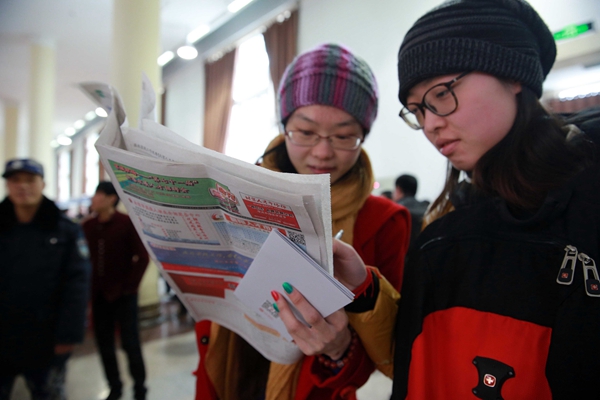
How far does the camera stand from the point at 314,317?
0.56 meters

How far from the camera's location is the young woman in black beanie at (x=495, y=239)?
20.4 inches

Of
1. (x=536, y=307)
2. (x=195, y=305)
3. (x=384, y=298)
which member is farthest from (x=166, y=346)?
(x=536, y=307)

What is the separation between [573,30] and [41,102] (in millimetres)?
7693

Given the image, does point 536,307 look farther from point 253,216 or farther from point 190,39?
point 190,39

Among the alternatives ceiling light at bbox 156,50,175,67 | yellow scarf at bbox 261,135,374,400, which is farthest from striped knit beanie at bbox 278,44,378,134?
ceiling light at bbox 156,50,175,67

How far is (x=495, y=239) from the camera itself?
2.00ft

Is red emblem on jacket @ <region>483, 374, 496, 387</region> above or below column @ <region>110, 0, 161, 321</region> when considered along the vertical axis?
below

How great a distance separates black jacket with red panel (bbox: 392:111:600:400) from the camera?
500mm

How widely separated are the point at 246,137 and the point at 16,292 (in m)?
4.93

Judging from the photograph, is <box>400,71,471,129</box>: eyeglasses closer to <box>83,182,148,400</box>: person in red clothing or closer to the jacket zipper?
the jacket zipper

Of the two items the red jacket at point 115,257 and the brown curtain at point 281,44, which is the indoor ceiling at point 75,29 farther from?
the red jacket at point 115,257

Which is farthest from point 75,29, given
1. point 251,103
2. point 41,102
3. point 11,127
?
point 11,127

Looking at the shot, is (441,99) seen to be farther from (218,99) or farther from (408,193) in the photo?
(218,99)

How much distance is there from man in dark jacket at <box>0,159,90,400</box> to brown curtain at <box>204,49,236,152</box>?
4.72m
